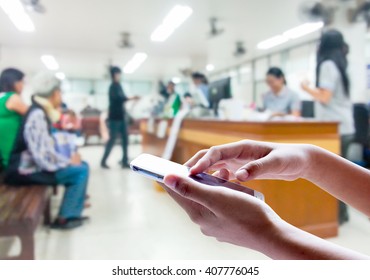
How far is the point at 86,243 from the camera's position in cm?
138

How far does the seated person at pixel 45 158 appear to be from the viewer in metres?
1.30

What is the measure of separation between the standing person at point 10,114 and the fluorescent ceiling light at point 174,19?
→ 658mm

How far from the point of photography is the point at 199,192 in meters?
0.43

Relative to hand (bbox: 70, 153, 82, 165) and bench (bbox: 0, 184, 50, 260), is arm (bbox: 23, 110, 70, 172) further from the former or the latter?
bench (bbox: 0, 184, 50, 260)

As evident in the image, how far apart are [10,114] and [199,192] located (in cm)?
117

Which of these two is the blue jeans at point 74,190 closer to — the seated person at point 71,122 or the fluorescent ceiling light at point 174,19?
the seated person at point 71,122

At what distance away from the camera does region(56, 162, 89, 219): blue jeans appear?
5.06 feet

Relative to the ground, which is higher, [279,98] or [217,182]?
[279,98]

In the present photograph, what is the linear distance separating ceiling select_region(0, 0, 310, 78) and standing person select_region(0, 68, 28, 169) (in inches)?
3.9

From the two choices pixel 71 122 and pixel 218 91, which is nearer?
pixel 71 122

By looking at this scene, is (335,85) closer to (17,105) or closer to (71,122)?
(71,122)

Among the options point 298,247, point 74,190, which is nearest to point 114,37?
point 74,190

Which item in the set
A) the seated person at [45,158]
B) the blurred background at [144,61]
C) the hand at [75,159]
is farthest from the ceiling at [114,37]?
the hand at [75,159]

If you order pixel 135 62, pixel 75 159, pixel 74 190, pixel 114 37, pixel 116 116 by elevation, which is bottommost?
pixel 74 190
